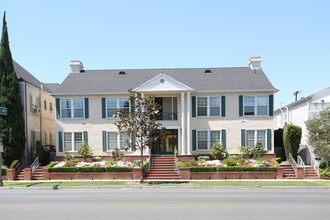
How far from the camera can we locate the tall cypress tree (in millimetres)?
23172

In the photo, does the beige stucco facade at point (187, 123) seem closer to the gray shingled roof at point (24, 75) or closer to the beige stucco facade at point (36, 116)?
the beige stucco facade at point (36, 116)

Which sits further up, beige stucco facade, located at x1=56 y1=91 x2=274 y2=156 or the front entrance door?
beige stucco facade, located at x1=56 y1=91 x2=274 y2=156

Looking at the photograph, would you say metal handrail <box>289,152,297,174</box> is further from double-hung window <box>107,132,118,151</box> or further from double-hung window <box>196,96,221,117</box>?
double-hung window <box>107,132,118,151</box>

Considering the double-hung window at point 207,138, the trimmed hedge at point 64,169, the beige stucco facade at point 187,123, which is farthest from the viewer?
the double-hung window at point 207,138

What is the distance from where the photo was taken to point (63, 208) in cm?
1095

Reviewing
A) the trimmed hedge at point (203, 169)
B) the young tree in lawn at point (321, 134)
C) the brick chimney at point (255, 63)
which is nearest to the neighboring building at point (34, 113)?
the trimmed hedge at point (203, 169)

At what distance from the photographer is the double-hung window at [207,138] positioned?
1009 inches

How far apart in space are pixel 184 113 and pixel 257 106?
603cm

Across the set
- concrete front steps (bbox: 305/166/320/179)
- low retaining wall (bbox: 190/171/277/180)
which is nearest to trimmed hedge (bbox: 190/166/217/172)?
low retaining wall (bbox: 190/171/277/180)

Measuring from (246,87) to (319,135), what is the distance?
21.9ft

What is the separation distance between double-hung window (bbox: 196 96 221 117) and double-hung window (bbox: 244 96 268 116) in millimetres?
2286

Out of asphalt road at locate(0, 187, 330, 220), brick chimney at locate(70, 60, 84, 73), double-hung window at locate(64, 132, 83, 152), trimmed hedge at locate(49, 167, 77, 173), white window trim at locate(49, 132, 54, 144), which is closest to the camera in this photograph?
asphalt road at locate(0, 187, 330, 220)

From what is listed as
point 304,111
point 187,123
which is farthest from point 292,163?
point 187,123

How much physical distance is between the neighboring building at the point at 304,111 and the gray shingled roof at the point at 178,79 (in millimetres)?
3526
